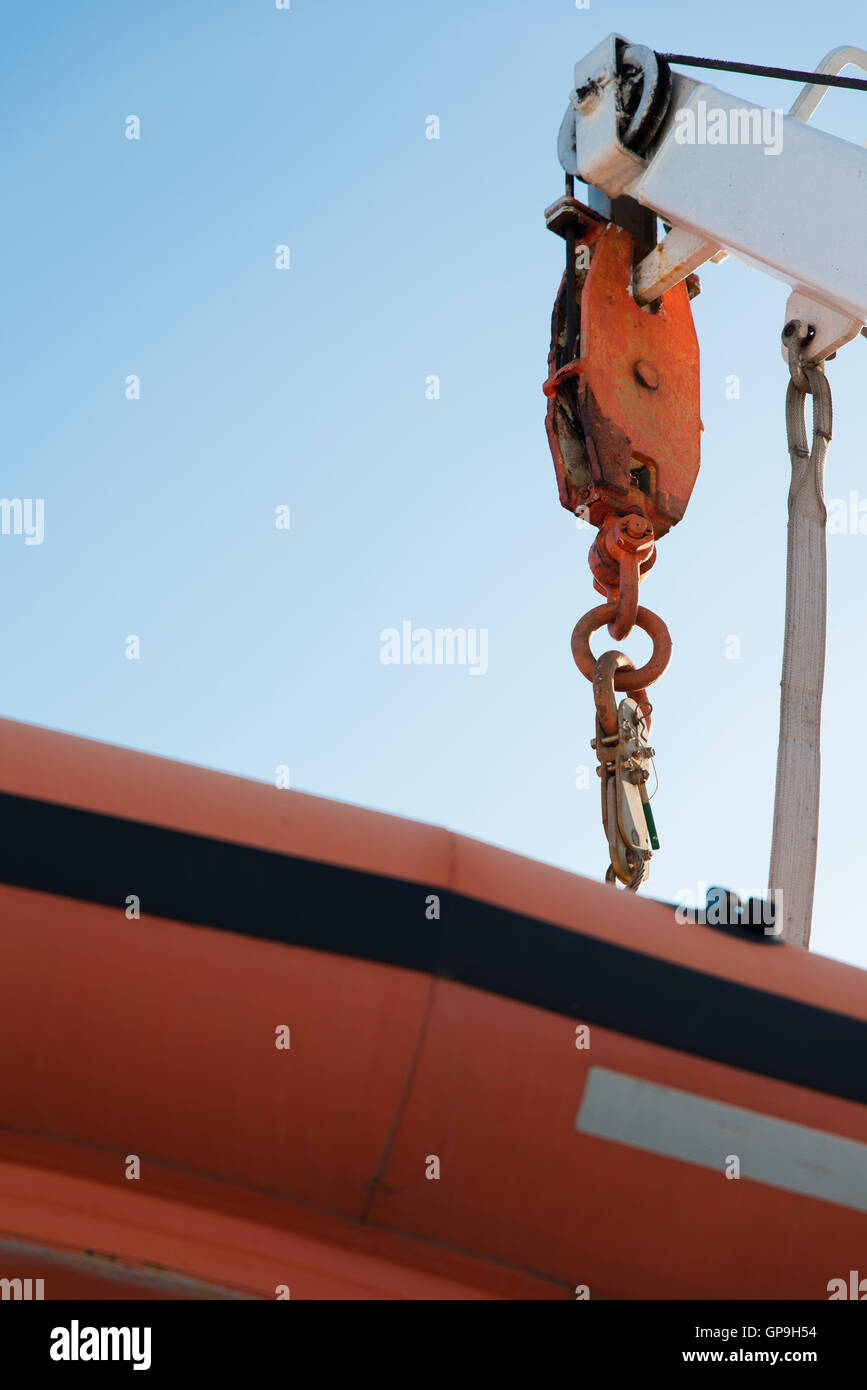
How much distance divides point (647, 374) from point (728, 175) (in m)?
0.50

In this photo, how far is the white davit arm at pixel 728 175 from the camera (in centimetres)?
338

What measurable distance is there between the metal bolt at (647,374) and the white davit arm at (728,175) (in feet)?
0.66

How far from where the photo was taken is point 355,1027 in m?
2.08

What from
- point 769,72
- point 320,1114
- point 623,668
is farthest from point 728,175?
point 320,1114

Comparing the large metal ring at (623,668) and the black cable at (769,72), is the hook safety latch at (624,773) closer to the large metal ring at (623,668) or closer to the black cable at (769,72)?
the large metal ring at (623,668)

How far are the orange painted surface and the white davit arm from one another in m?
1.86

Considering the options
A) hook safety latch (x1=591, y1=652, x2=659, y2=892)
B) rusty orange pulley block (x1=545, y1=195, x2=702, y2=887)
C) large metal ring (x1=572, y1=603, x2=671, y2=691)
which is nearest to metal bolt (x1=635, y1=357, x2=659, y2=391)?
rusty orange pulley block (x1=545, y1=195, x2=702, y2=887)

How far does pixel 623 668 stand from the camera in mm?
3312

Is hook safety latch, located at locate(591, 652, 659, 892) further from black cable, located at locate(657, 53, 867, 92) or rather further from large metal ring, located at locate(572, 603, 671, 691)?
black cable, located at locate(657, 53, 867, 92)

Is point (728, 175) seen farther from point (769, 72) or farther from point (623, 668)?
point (623, 668)

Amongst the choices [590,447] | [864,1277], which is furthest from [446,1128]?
[590,447]

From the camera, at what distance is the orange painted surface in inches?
79.1

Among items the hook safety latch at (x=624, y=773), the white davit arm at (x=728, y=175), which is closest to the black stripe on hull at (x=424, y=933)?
the hook safety latch at (x=624, y=773)

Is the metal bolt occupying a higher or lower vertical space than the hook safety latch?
higher
